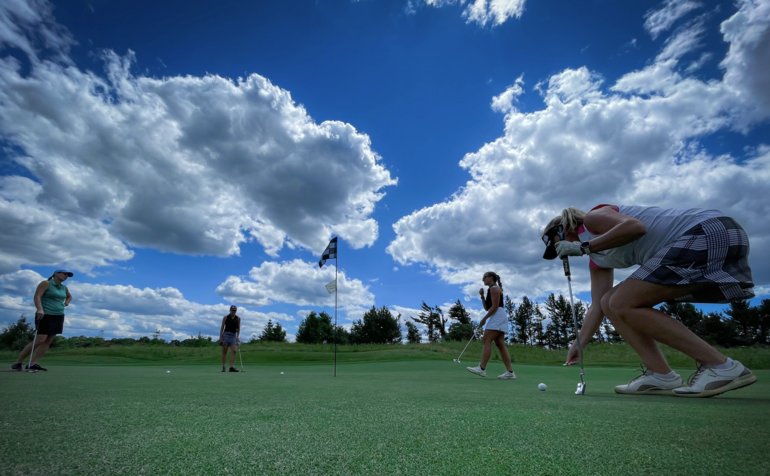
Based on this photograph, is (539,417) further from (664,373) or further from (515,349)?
(515,349)

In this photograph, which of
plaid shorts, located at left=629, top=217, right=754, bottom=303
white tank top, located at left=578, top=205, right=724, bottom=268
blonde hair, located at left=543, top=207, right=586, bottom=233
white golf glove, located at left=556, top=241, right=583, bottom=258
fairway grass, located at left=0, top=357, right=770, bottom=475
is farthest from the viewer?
blonde hair, located at left=543, top=207, right=586, bottom=233

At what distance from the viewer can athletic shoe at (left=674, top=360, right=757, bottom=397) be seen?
3.32 meters

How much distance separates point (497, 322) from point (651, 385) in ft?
15.1

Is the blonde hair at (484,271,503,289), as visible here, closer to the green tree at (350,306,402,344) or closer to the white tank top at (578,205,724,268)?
the white tank top at (578,205,724,268)

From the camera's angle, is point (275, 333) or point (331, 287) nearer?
point (331, 287)

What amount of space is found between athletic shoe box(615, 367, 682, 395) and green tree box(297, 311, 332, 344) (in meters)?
77.6

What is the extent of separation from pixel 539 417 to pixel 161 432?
6.60 feet

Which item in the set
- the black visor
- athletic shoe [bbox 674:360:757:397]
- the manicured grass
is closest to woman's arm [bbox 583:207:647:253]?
the black visor

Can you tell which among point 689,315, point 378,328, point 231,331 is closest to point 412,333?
point 378,328

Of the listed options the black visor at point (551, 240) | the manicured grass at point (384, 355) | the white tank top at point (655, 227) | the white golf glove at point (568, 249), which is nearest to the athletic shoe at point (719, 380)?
the white tank top at point (655, 227)

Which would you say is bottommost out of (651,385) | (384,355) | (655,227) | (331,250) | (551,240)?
(384,355)

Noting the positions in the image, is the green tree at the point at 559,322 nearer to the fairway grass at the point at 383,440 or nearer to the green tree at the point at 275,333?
the green tree at the point at 275,333

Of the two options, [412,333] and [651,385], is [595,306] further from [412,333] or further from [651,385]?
[412,333]

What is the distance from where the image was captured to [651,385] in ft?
13.0
